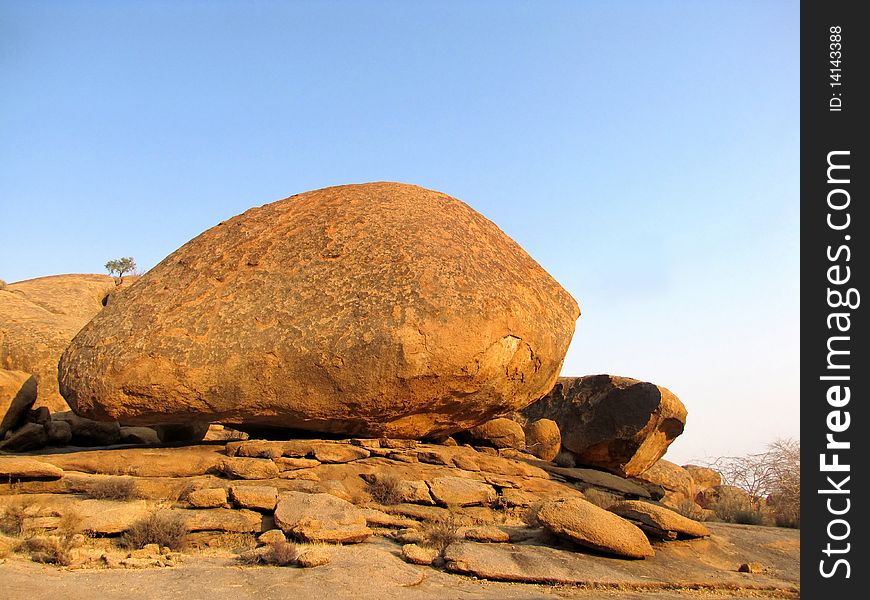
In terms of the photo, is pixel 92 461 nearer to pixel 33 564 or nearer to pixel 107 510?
pixel 107 510

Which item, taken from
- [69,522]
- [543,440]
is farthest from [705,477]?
[69,522]

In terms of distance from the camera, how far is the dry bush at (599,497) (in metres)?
10.0

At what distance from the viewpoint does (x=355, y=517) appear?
307 inches

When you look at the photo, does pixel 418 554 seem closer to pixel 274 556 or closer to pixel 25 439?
pixel 274 556

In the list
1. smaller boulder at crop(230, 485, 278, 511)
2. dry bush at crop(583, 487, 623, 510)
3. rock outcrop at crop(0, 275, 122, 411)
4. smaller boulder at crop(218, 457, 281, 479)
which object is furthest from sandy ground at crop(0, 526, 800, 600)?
rock outcrop at crop(0, 275, 122, 411)

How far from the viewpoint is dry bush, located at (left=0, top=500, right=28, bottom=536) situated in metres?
7.52

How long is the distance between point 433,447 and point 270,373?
2.69 m

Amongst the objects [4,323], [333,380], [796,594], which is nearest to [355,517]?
[333,380]

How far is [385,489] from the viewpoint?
898 cm

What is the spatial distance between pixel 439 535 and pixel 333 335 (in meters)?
2.87

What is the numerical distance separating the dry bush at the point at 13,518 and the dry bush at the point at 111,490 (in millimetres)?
690

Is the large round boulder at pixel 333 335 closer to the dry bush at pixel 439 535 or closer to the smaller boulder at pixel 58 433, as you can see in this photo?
the dry bush at pixel 439 535

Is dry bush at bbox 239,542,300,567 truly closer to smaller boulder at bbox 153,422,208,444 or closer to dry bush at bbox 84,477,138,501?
dry bush at bbox 84,477,138,501
